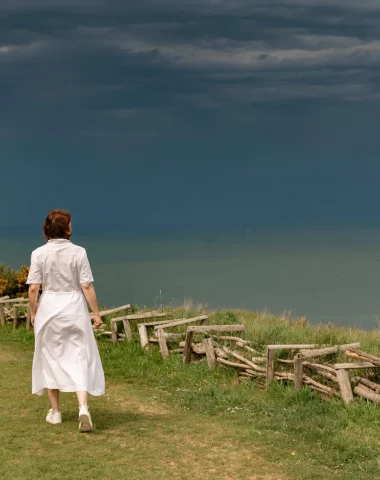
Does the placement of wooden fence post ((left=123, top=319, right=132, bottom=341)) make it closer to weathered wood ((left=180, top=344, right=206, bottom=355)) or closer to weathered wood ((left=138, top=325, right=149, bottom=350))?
weathered wood ((left=138, top=325, right=149, bottom=350))


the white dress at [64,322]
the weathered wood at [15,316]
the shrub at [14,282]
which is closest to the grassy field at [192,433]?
the white dress at [64,322]

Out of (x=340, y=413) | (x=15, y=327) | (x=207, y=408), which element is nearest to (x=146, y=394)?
(x=207, y=408)

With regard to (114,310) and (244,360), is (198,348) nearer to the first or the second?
(244,360)

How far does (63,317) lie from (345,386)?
3784 millimetres

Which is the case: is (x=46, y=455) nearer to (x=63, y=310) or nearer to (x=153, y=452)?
(x=153, y=452)

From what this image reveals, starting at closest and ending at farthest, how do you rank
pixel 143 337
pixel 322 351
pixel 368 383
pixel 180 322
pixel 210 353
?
pixel 368 383
pixel 322 351
pixel 210 353
pixel 143 337
pixel 180 322

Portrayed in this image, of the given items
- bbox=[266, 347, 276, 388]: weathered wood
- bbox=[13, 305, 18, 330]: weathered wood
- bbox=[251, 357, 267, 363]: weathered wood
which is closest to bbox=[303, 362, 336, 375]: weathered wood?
bbox=[266, 347, 276, 388]: weathered wood

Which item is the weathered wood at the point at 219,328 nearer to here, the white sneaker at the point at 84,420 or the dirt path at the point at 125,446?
the dirt path at the point at 125,446

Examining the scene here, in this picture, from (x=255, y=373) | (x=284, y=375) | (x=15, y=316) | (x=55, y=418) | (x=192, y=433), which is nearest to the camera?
(x=192, y=433)

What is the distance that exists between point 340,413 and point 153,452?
8.33 feet

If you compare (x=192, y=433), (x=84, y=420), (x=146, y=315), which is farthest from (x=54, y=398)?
(x=146, y=315)

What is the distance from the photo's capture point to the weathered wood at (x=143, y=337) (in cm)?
1438

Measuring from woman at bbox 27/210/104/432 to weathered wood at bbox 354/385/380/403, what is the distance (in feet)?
11.0

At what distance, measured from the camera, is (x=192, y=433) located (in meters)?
8.97
